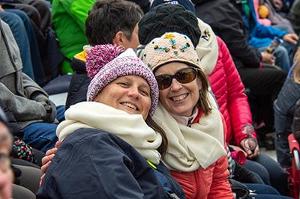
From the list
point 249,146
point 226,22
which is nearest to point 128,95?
point 249,146

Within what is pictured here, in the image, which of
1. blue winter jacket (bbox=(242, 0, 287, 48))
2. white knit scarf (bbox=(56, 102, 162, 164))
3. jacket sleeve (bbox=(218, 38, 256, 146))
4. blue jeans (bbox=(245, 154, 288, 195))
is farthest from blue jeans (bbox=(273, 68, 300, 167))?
white knit scarf (bbox=(56, 102, 162, 164))

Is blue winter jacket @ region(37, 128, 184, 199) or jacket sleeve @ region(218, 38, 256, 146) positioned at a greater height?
blue winter jacket @ region(37, 128, 184, 199)

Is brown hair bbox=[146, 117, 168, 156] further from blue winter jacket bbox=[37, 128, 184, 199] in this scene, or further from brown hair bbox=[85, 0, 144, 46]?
brown hair bbox=[85, 0, 144, 46]

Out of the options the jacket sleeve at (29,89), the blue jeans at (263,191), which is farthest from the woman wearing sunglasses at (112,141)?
the jacket sleeve at (29,89)

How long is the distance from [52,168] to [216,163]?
0.88 m

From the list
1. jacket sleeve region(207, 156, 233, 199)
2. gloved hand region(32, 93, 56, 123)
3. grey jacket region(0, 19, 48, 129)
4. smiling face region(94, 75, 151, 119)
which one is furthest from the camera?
gloved hand region(32, 93, 56, 123)

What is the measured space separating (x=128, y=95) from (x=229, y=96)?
1.49 metres

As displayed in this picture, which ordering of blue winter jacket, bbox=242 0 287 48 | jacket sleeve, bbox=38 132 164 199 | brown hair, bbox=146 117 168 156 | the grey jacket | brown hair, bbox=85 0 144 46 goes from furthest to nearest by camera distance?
1. blue winter jacket, bbox=242 0 287 48
2. the grey jacket
3. brown hair, bbox=85 0 144 46
4. brown hair, bbox=146 117 168 156
5. jacket sleeve, bbox=38 132 164 199

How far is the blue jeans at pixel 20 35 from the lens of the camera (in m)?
4.31

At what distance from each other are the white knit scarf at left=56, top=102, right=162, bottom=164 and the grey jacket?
1.08 metres

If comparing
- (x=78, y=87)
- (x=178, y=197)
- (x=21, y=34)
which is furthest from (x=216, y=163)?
(x=21, y=34)

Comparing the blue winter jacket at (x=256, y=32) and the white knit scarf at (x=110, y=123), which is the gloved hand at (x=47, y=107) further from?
the blue winter jacket at (x=256, y=32)

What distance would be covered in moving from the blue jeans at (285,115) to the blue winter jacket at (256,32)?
72.9 inches

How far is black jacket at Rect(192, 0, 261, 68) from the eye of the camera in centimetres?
488
